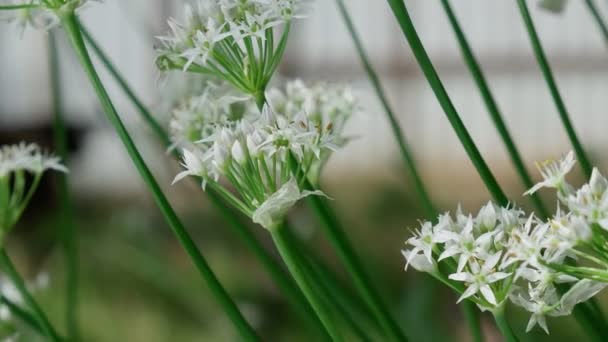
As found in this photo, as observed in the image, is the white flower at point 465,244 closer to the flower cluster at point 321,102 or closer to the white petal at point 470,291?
the white petal at point 470,291

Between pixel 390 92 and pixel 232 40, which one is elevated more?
pixel 232 40

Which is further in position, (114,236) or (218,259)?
(218,259)

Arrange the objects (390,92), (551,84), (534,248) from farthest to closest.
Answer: (390,92)
(551,84)
(534,248)

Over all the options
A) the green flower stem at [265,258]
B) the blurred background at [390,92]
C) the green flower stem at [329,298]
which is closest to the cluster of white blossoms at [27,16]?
the green flower stem at [265,258]

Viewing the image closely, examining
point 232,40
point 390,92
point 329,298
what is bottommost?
point 390,92

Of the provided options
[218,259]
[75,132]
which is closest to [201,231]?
[218,259]

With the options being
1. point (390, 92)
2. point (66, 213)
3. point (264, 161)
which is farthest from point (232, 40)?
point (390, 92)

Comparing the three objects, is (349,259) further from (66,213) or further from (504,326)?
(66,213)

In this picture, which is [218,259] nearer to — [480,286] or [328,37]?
[480,286]
